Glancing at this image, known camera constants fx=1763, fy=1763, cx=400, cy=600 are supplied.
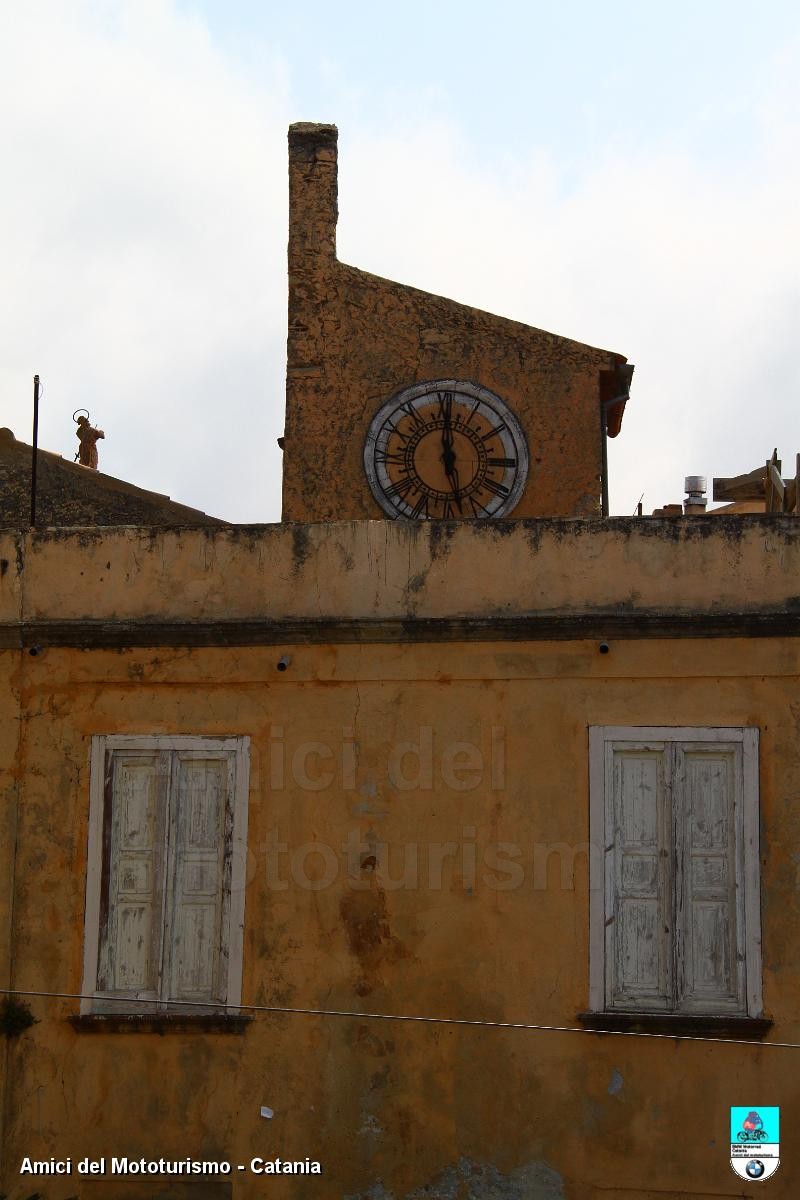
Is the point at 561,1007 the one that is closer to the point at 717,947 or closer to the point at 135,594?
Result: the point at 717,947

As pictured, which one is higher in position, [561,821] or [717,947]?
[561,821]

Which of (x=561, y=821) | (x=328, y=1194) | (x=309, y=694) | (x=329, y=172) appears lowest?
(x=328, y=1194)

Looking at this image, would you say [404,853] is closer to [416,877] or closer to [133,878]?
[416,877]

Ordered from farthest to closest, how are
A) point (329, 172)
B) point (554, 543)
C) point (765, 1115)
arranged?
point (329, 172)
point (554, 543)
point (765, 1115)

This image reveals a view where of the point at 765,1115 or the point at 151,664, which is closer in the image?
the point at 765,1115

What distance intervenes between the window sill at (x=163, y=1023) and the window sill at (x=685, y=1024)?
1.94 metres

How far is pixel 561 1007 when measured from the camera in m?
9.39

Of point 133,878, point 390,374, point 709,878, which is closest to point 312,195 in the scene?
point 390,374

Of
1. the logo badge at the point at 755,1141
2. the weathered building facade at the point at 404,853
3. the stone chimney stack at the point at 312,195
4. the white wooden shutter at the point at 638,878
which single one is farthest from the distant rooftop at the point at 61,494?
the logo badge at the point at 755,1141

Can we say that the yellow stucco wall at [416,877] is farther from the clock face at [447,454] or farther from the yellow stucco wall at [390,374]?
the yellow stucco wall at [390,374]

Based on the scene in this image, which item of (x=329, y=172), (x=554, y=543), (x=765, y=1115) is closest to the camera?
(x=765, y=1115)

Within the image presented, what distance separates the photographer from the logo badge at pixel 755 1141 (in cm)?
908

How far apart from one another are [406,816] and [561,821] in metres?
0.85

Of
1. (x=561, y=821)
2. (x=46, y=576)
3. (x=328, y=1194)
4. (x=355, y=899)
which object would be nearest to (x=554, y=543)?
(x=561, y=821)
